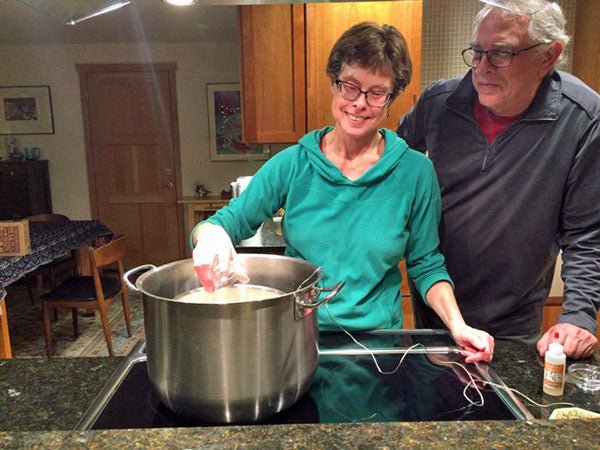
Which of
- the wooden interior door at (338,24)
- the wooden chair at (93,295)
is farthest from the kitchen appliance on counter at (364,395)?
the wooden chair at (93,295)

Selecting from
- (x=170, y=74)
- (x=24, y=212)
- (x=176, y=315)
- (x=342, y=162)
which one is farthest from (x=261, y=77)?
(x=24, y=212)

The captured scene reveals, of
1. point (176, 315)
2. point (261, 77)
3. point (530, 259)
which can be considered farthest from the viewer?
point (261, 77)

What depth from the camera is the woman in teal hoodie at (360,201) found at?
1.05 meters

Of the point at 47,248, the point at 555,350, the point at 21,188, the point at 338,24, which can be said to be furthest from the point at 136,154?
the point at 555,350

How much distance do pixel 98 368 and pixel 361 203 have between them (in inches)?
24.0

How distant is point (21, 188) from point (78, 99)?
1.06 m

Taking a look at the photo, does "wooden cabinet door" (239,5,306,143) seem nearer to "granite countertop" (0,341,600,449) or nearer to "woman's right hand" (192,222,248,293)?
"woman's right hand" (192,222,248,293)

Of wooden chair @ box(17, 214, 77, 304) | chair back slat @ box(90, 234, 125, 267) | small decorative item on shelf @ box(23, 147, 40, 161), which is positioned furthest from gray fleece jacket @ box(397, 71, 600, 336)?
small decorative item on shelf @ box(23, 147, 40, 161)

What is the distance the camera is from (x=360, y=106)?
3.49 feet

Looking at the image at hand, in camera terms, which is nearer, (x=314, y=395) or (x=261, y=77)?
(x=314, y=395)

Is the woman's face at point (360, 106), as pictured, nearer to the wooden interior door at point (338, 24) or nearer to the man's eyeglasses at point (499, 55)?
the man's eyeglasses at point (499, 55)

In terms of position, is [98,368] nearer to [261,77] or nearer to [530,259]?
[530,259]

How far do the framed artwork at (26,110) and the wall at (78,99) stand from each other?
0.20 ft

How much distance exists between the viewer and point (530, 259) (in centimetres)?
135
